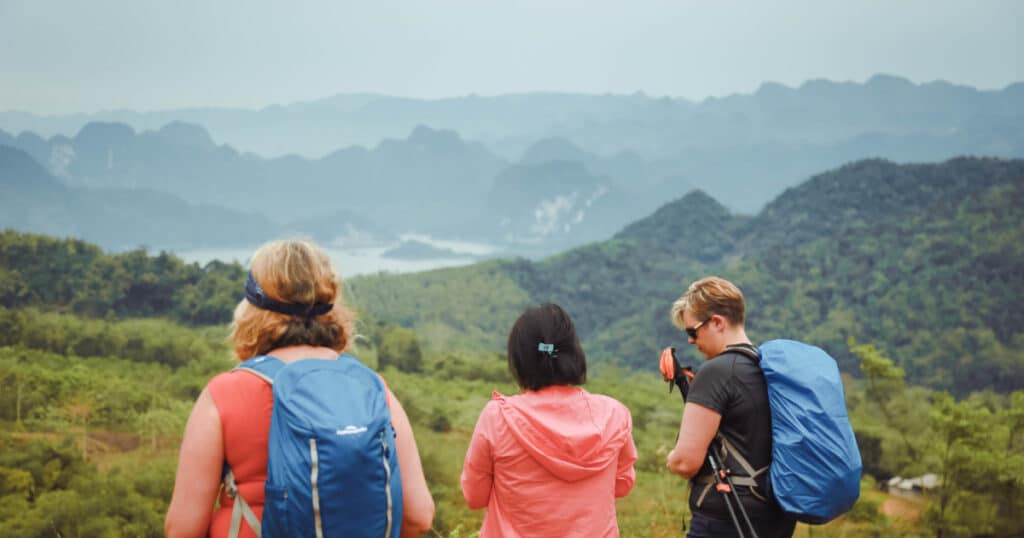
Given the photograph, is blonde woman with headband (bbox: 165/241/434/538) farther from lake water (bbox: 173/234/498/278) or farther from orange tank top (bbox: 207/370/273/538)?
lake water (bbox: 173/234/498/278)

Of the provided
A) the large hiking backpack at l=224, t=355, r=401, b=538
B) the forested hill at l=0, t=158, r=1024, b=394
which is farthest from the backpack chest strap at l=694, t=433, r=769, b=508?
the forested hill at l=0, t=158, r=1024, b=394

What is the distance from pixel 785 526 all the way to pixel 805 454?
13.6 inches

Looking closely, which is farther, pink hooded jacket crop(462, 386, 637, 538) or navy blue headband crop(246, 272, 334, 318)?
pink hooded jacket crop(462, 386, 637, 538)

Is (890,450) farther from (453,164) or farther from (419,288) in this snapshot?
(453,164)

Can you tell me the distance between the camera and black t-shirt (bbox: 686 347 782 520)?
8.44 ft

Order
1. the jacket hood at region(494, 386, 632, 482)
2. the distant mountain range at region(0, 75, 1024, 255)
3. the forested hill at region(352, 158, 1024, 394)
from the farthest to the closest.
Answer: the distant mountain range at region(0, 75, 1024, 255)
the forested hill at region(352, 158, 1024, 394)
the jacket hood at region(494, 386, 632, 482)

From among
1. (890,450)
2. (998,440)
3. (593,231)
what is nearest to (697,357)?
(890,450)

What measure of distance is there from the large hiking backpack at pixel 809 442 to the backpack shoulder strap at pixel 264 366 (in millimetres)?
1643

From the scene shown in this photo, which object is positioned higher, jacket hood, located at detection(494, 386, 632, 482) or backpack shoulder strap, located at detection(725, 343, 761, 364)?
backpack shoulder strap, located at detection(725, 343, 761, 364)

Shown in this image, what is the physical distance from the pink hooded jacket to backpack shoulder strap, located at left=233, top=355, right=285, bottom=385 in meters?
0.78

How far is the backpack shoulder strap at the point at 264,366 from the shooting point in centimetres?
176

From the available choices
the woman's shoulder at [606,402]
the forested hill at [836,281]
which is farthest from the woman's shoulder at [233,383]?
the forested hill at [836,281]

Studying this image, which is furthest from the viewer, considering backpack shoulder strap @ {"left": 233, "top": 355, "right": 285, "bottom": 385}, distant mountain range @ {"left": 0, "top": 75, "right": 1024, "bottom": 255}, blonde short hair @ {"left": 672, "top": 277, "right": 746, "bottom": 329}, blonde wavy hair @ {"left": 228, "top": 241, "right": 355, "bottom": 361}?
distant mountain range @ {"left": 0, "top": 75, "right": 1024, "bottom": 255}

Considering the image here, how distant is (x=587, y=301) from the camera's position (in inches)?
2662
